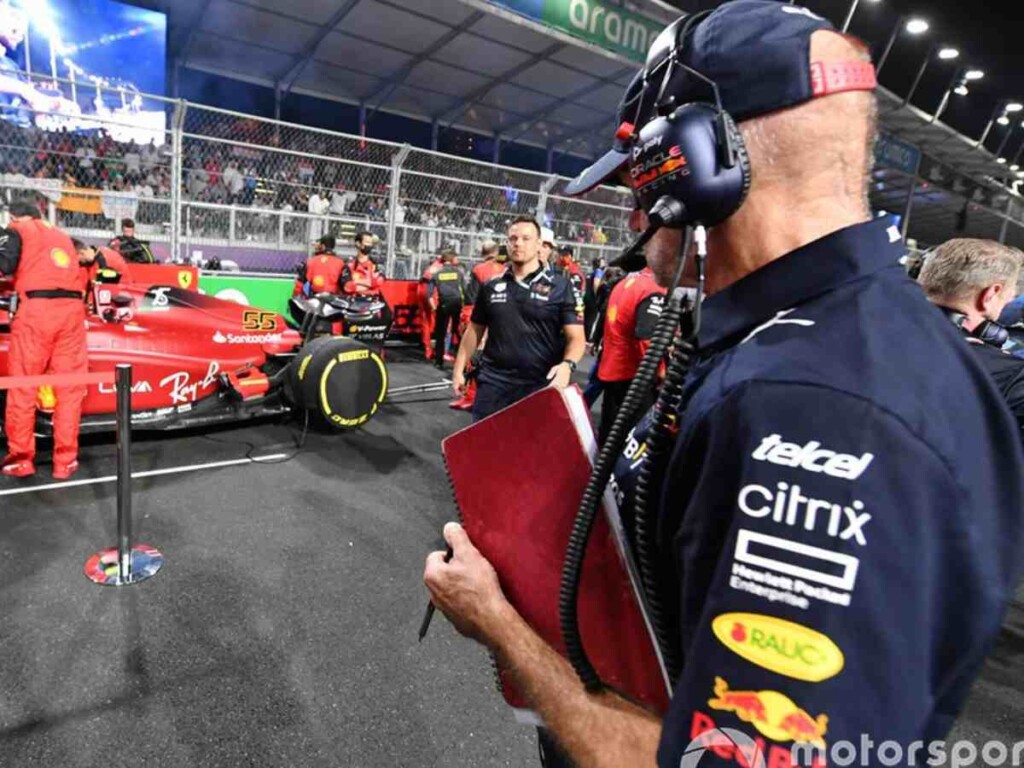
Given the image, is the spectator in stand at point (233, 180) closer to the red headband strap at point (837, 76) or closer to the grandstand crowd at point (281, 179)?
the grandstand crowd at point (281, 179)

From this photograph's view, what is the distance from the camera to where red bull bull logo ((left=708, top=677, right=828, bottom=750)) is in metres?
0.53

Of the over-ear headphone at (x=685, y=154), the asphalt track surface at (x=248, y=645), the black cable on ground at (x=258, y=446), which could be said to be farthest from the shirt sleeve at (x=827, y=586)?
the black cable on ground at (x=258, y=446)

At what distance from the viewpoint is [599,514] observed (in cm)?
80

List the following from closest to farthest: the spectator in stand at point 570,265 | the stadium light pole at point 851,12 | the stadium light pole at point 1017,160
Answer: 1. the spectator in stand at point 570,265
2. the stadium light pole at point 851,12
3. the stadium light pole at point 1017,160

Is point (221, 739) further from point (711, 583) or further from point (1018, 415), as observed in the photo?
point (1018, 415)

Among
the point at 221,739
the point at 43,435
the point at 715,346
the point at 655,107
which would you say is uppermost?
the point at 655,107

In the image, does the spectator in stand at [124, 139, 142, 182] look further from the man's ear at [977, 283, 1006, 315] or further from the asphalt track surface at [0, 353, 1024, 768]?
the man's ear at [977, 283, 1006, 315]

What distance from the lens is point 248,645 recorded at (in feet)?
8.36

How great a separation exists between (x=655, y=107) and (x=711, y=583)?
667 mm

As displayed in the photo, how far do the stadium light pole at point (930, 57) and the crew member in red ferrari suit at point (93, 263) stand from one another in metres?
20.5

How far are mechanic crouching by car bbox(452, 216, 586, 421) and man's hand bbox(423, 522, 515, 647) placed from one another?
272 centimetres

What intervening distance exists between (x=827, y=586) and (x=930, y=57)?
898 inches

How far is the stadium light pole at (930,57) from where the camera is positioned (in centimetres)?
1722

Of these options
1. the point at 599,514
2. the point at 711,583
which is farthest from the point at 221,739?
the point at 711,583
